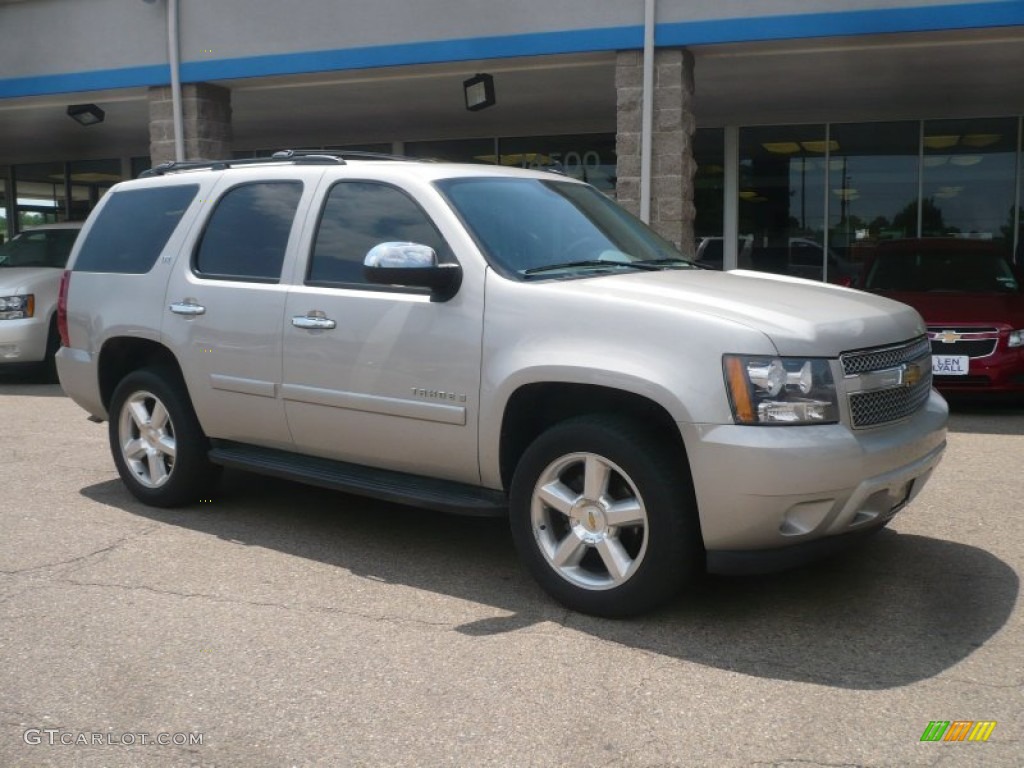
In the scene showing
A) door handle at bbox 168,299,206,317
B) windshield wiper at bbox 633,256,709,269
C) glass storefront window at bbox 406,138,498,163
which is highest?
glass storefront window at bbox 406,138,498,163

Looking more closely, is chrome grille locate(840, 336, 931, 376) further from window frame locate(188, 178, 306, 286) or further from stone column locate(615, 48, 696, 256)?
stone column locate(615, 48, 696, 256)

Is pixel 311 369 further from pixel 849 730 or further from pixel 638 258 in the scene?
pixel 849 730

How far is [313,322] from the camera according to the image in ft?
16.5

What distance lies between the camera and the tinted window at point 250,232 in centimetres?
538

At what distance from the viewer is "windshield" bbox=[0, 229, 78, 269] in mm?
12094

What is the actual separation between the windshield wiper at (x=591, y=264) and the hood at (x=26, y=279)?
8081 mm

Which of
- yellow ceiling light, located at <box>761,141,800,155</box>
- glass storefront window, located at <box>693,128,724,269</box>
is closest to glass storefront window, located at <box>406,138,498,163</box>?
glass storefront window, located at <box>693,128,724,269</box>

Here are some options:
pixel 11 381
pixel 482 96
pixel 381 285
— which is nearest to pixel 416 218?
pixel 381 285

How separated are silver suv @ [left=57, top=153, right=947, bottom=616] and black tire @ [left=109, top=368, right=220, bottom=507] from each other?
0.01m

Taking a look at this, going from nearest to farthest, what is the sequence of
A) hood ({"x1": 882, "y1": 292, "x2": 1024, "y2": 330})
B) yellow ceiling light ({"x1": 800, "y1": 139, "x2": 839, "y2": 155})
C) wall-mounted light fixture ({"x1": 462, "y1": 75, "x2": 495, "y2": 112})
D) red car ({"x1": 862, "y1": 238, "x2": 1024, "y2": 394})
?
red car ({"x1": 862, "y1": 238, "x2": 1024, "y2": 394}) → hood ({"x1": 882, "y1": 292, "x2": 1024, "y2": 330}) → wall-mounted light fixture ({"x1": 462, "y1": 75, "x2": 495, "y2": 112}) → yellow ceiling light ({"x1": 800, "y1": 139, "x2": 839, "y2": 155})

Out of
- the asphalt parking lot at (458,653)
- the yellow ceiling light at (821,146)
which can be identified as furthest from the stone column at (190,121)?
the yellow ceiling light at (821,146)

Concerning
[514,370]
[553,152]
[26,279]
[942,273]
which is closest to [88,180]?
[553,152]

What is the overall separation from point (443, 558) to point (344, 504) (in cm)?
126

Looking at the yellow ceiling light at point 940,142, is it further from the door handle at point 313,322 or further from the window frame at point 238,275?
the door handle at point 313,322
